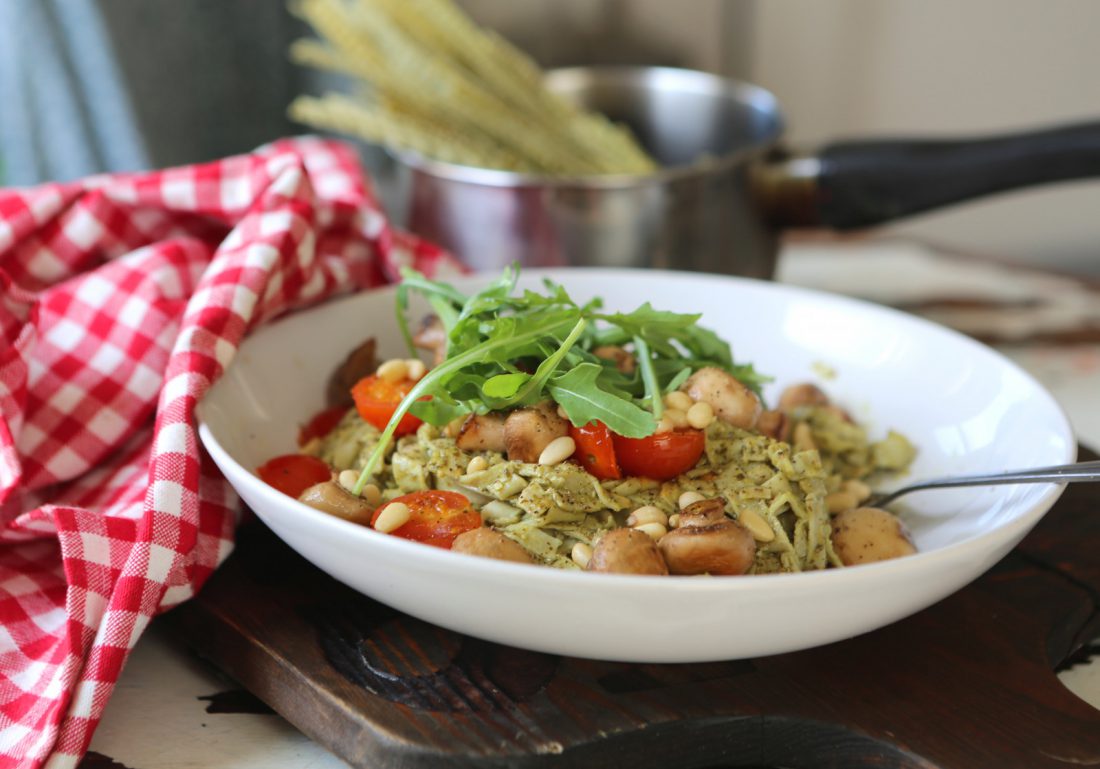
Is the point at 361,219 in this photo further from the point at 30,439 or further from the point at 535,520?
the point at 535,520

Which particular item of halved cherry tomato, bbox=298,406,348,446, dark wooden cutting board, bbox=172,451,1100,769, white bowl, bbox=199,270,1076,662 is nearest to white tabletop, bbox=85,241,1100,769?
dark wooden cutting board, bbox=172,451,1100,769

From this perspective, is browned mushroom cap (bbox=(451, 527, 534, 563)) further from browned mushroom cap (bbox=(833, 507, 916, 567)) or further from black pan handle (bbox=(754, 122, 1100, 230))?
black pan handle (bbox=(754, 122, 1100, 230))

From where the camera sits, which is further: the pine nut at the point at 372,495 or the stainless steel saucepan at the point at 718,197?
the stainless steel saucepan at the point at 718,197

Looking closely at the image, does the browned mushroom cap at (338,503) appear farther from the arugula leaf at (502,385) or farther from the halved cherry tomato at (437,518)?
the arugula leaf at (502,385)

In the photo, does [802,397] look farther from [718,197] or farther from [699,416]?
[718,197]

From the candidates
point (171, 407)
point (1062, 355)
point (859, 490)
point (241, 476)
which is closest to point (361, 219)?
point (171, 407)

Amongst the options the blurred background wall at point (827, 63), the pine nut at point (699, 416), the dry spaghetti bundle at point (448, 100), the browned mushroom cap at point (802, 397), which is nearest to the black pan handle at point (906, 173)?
the dry spaghetti bundle at point (448, 100)

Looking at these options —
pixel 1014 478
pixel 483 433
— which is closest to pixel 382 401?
pixel 483 433
